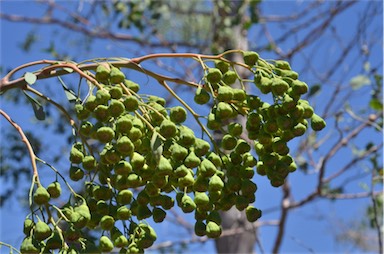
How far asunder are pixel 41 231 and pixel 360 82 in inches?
107

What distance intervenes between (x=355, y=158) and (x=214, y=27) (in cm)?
140

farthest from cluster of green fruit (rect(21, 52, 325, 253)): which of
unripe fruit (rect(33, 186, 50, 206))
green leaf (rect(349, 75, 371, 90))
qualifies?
green leaf (rect(349, 75, 371, 90))

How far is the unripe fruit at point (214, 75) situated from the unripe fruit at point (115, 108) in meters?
0.19

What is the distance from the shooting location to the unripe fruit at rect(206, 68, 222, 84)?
1.18m

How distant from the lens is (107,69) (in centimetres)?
118

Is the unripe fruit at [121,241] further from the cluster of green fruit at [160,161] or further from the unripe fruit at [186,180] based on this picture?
the unripe fruit at [186,180]

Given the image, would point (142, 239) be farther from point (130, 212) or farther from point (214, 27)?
point (214, 27)

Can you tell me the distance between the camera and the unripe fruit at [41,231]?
105 cm

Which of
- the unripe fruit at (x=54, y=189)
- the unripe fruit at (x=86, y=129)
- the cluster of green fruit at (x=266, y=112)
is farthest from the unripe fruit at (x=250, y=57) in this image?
the unripe fruit at (x=54, y=189)

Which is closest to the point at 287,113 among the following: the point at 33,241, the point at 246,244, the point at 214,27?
the point at 33,241

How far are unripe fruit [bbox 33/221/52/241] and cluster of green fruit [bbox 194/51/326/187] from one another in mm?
340

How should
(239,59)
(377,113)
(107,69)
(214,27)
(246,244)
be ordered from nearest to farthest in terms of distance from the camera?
(107,69)
(377,113)
(246,244)
(239,59)
(214,27)

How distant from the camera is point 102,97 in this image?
3.60 ft

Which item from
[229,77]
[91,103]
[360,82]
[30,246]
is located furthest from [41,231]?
[360,82]
